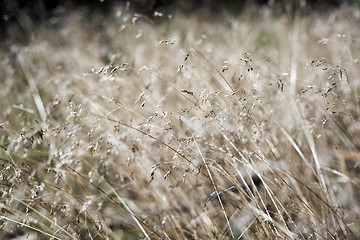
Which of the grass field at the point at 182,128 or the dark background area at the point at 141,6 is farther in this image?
the dark background area at the point at 141,6

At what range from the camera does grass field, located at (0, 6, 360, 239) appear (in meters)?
1.33

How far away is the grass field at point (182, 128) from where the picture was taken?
1328mm

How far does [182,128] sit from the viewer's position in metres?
1.58

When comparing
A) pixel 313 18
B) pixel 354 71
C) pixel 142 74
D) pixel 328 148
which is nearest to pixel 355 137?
pixel 328 148

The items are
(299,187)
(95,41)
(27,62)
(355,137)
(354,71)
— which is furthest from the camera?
(95,41)

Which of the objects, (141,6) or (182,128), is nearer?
(182,128)

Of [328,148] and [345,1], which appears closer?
[328,148]

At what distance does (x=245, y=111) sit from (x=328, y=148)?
0.80m

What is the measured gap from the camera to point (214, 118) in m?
1.27

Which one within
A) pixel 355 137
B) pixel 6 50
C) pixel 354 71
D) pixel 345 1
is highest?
pixel 345 1

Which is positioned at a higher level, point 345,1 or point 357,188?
point 345,1

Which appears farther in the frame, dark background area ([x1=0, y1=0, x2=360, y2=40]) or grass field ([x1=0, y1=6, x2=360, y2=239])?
dark background area ([x1=0, y1=0, x2=360, y2=40])

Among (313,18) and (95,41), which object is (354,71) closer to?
(313,18)

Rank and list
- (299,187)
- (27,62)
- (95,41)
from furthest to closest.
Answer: (95,41), (27,62), (299,187)
